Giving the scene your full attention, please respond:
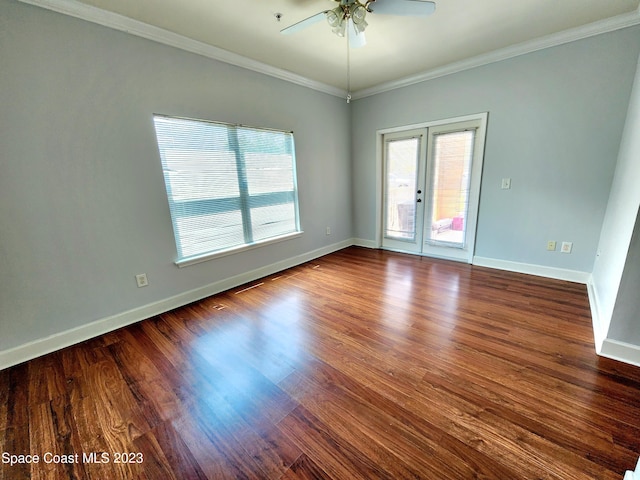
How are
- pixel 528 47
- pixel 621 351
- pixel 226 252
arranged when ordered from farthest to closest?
pixel 226 252
pixel 528 47
pixel 621 351

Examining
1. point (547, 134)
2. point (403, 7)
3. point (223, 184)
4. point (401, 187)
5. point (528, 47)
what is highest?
point (528, 47)

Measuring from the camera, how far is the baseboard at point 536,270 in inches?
113

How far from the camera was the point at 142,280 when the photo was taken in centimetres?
242

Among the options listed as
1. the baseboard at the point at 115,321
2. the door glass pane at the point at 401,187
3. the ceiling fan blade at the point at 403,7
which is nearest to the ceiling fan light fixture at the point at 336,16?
the ceiling fan blade at the point at 403,7

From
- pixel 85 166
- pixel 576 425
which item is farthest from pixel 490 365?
pixel 85 166

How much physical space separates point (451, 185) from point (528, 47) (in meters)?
1.60

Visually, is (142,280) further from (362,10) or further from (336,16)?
(362,10)

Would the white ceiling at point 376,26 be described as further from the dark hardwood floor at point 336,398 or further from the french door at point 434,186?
the dark hardwood floor at point 336,398

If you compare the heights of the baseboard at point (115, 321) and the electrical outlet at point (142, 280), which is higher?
the electrical outlet at point (142, 280)

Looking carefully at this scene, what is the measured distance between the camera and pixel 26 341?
75.5 inches

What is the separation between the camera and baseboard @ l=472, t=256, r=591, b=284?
9.43 feet

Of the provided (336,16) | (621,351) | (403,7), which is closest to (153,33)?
(336,16)

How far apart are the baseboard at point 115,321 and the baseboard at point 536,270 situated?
2829mm

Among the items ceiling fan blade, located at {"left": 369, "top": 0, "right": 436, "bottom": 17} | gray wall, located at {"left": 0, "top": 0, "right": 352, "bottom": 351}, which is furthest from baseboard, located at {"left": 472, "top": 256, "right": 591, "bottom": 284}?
gray wall, located at {"left": 0, "top": 0, "right": 352, "bottom": 351}
